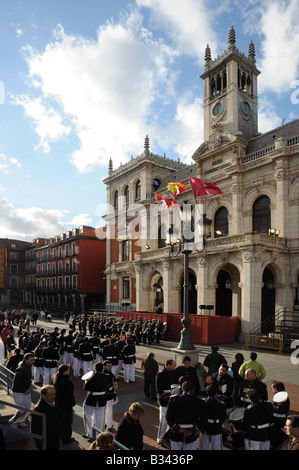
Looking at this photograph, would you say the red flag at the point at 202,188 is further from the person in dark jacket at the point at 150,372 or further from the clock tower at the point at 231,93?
the person in dark jacket at the point at 150,372

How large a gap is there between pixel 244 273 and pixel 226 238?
3.05m

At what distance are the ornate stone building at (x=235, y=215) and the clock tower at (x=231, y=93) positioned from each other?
3.5 inches

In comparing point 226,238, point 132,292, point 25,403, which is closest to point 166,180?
point 132,292

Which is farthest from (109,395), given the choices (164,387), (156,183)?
(156,183)

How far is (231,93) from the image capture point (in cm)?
3019

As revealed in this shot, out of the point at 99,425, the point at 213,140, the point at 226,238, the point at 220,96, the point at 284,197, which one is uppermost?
the point at 220,96

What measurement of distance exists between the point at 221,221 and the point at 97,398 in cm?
2381

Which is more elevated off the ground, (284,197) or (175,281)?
(284,197)

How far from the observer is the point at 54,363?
1138 centimetres

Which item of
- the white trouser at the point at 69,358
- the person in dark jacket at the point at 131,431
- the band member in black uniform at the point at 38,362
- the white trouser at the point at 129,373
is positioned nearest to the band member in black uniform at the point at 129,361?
the white trouser at the point at 129,373

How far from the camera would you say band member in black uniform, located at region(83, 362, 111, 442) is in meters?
7.58

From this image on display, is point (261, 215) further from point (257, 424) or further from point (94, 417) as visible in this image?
point (257, 424)
